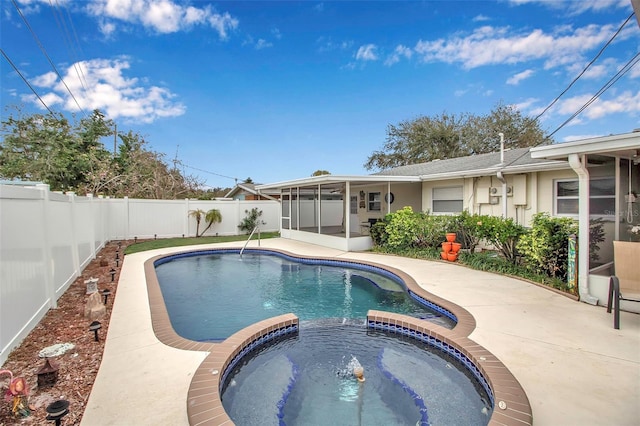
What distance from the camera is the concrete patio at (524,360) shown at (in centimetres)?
273

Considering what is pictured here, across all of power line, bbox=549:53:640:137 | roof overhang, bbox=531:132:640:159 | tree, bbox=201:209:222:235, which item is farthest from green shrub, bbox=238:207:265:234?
power line, bbox=549:53:640:137

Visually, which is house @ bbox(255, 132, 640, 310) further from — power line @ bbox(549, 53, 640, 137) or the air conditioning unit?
power line @ bbox(549, 53, 640, 137)

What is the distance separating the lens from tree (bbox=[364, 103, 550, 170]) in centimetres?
2625

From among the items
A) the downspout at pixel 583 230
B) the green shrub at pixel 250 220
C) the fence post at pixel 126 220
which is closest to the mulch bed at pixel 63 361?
the downspout at pixel 583 230

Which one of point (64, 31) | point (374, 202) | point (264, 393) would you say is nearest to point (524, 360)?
point (264, 393)

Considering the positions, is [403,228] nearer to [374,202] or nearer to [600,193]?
[374,202]

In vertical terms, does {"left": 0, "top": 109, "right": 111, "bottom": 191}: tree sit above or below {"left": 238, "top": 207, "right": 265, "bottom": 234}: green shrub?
above

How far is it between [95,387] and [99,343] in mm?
1258

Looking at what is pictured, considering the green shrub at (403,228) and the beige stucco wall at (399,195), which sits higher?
the beige stucco wall at (399,195)

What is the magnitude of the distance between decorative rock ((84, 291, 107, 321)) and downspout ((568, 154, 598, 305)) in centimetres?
816

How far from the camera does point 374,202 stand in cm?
1534

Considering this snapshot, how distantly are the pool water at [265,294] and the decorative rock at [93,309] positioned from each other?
1.13 metres

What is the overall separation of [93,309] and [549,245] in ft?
28.1

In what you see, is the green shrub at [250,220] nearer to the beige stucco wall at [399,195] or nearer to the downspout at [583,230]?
the beige stucco wall at [399,195]
